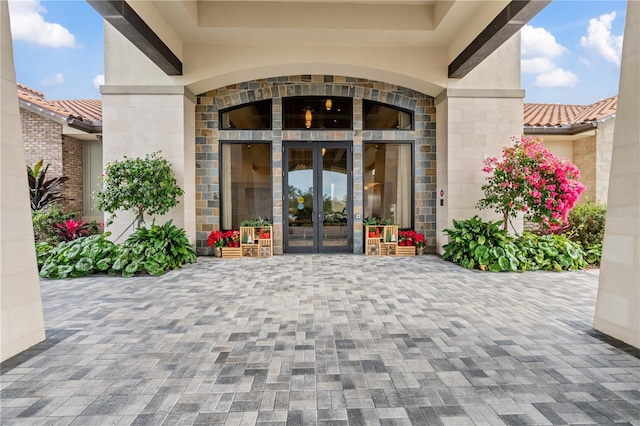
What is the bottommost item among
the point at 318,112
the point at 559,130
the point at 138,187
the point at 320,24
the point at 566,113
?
the point at 138,187

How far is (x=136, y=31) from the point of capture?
486cm

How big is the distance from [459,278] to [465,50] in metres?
4.08

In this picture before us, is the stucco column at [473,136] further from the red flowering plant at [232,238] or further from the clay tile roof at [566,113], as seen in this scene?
the red flowering plant at [232,238]

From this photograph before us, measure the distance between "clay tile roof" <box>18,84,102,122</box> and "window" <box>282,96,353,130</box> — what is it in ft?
17.1

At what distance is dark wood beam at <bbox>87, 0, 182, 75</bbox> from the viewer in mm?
4387

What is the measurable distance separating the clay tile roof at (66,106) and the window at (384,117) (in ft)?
22.8

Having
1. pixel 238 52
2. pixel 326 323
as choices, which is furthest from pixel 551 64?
pixel 326 323

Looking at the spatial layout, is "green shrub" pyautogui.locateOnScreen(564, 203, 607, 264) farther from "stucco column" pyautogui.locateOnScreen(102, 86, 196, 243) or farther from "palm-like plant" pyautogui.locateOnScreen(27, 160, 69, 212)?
"palm-like plant" pyautogui.locateOnScreen(27, 160, 69, 212)

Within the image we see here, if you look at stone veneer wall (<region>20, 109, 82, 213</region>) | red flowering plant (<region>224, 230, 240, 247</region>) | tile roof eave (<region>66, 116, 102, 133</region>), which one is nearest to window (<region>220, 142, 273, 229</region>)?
red flowering plant (<region>224, 230, 240, 247</region>)

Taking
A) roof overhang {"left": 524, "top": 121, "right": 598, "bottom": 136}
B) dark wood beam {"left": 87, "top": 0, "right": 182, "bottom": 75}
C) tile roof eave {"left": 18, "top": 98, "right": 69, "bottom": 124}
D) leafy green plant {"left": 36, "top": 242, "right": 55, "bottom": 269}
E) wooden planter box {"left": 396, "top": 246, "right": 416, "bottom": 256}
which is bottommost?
wooden planter box {"left": 396, "top": 246, "right": 416, "bottom": 256}

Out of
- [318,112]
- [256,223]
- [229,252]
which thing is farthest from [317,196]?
[229,252]

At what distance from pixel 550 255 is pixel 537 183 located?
1.33 m

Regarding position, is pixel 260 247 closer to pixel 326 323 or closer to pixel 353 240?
pixel 353 240

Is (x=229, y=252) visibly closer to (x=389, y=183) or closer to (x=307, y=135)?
(x=307, y=135)
